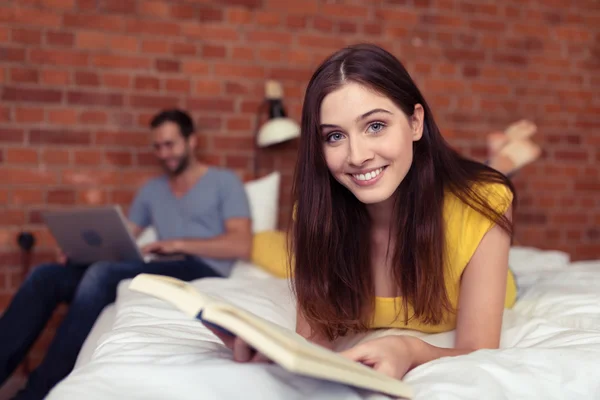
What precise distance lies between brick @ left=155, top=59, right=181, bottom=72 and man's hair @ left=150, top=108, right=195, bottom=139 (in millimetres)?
269

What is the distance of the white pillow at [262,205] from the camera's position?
255 cm

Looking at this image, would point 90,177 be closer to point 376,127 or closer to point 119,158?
point 119,158

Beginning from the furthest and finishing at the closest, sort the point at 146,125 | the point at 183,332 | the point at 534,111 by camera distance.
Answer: the point at 534,111, the point at 146,125, the point at 183,332

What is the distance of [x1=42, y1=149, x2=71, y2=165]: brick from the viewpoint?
2570 millimetres

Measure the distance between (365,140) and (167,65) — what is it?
183 centimetres

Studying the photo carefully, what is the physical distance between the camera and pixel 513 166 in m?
2.23

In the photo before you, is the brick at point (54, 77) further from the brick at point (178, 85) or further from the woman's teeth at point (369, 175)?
the woman's teeth at point (369, 175)

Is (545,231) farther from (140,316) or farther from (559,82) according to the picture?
(140,316)

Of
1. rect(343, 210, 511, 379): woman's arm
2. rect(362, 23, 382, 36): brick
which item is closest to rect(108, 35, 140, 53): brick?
rect(362, 23, 382, 36): brick

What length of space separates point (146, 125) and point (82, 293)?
1.02 m

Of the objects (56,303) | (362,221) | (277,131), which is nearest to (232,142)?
(277,131)

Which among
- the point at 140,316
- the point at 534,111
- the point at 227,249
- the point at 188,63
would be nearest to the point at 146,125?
the point at 188,63

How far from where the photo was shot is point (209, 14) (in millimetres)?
2771

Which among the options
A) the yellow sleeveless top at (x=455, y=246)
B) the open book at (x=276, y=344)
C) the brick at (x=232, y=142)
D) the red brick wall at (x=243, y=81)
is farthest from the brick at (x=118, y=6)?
the open book at (x=276, y=344)
